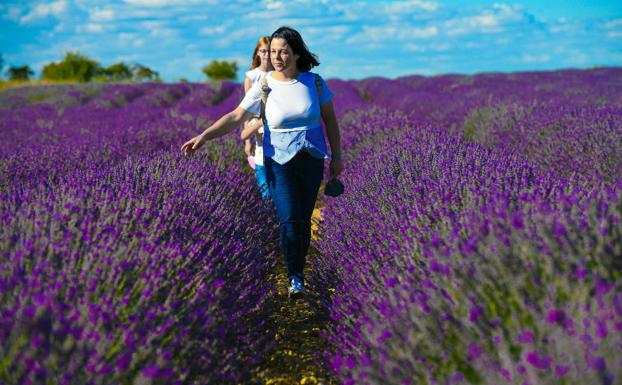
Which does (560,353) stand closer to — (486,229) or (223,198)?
(486,229)

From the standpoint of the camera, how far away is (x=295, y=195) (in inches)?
126

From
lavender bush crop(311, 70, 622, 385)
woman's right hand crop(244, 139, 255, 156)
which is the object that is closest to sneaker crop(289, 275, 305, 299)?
lavender bush crop(311, 70, 622, 385)

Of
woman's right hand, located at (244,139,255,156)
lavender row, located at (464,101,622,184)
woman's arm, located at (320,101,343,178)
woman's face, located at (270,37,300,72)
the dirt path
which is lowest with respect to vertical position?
the dirt path

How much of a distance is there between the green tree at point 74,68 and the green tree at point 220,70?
10.4 meters

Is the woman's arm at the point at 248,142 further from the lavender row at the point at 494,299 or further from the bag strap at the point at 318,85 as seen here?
the lavender row at the point at 494,299

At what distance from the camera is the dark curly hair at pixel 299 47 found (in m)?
3.11

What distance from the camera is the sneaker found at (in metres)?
3.24

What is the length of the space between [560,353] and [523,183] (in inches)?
69.1

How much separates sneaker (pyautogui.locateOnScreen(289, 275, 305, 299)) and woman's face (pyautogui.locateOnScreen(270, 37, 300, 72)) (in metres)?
1.17

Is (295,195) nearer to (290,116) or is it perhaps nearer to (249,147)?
(290,116)

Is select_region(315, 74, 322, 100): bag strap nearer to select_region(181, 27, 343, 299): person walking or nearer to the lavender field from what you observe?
select_region(181, 27, 343, 299): person walking

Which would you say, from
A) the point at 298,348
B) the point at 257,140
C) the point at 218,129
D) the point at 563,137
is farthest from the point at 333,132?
the point at 563,137

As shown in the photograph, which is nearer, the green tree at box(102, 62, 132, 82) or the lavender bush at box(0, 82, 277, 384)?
the lavender bush at box(0, 82, 277, 384)

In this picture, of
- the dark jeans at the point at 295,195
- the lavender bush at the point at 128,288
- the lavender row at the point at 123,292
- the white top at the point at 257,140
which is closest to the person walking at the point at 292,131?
the dark jeans at the point at 295,195
